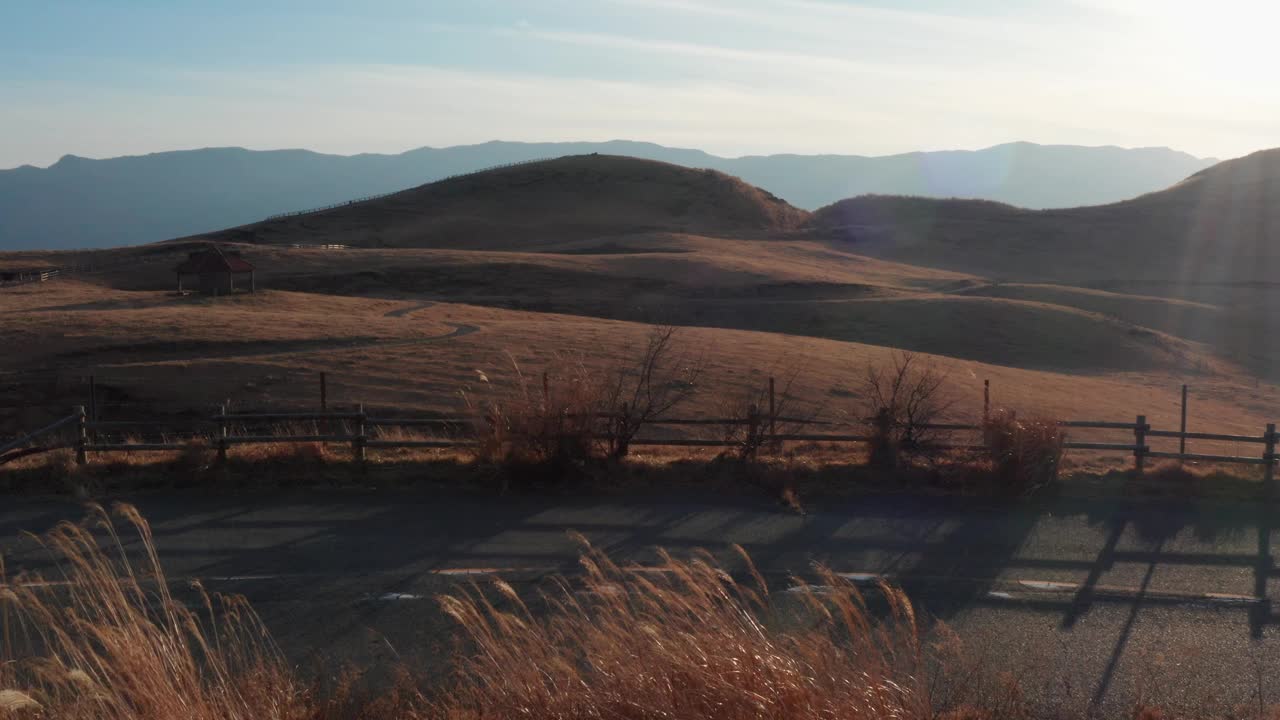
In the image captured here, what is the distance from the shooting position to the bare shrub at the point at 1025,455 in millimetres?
11836

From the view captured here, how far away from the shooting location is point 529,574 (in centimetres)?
864

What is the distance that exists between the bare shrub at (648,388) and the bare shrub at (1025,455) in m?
4.27

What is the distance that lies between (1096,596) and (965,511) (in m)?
2.70

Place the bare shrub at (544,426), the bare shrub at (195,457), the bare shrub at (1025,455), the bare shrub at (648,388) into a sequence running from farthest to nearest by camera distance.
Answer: the bare shrub at (648,388) → the bare shrub at (195,457) → the bare shrub at (544,426) → the bare shrub at (1025,455)

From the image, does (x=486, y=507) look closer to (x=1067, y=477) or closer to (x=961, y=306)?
(x=1067, y=477)

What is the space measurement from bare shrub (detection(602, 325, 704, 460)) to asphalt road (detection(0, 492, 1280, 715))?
2.00 meters

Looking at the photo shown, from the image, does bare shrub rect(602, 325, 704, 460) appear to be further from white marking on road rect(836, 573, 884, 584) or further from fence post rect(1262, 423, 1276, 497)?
fence post rect(1262, 423, 1276, 497)

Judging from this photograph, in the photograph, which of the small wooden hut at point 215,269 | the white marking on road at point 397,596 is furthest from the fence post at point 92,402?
the small wooden hut at point 215,269

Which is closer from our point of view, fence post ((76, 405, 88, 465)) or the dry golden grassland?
the dry golden grassland

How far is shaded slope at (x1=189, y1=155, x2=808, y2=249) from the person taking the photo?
306 feet

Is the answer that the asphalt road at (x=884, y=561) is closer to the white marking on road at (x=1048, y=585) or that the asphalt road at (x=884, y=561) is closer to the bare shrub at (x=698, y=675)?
the white marking on road at (x=1048, y=585)

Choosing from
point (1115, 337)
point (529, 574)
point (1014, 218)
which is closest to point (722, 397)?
point (529, 574)

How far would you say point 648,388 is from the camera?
1450cm

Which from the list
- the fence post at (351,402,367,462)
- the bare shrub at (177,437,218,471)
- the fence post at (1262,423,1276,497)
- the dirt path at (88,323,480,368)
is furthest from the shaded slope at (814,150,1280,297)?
the bare shrub at (177,437,218,471)
